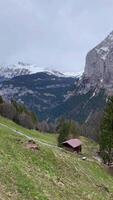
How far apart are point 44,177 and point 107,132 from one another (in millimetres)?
41517

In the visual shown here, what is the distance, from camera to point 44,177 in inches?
1384

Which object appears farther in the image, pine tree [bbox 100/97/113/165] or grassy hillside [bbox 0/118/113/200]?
pine tree [bbox 100/97/113/165]

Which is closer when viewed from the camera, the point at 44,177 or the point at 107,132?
the point at 44,177

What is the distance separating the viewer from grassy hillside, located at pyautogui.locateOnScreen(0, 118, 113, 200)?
30.6 m

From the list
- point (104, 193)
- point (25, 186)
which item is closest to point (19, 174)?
point (25, 186)

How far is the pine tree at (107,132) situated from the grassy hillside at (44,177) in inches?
1083

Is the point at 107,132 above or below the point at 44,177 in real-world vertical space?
above

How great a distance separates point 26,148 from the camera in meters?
40.6

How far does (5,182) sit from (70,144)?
50969 millimetres

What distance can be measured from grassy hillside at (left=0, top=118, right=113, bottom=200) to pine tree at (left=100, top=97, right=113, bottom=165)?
27.5m

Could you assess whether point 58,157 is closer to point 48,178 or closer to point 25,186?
point 48,178

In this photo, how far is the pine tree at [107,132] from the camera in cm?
7367

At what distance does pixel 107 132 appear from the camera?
75688 mm

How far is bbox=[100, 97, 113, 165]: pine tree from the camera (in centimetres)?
7367
